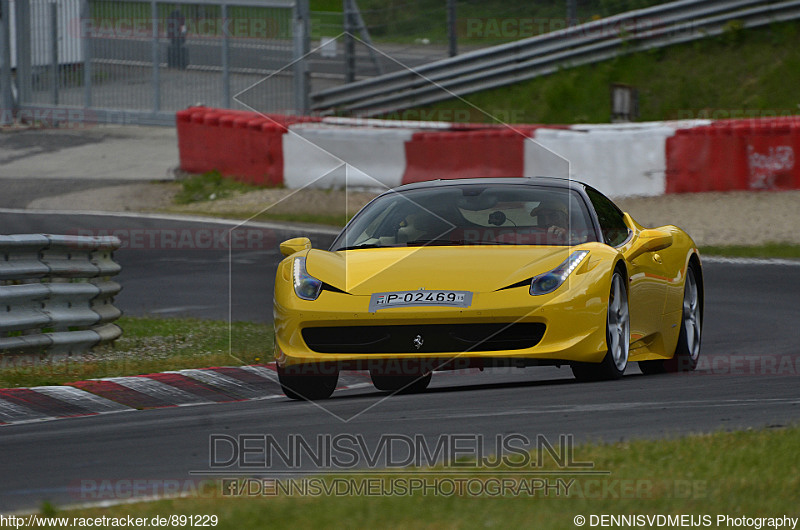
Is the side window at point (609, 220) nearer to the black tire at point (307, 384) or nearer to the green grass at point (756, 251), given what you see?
the black tire at point (307, 384)

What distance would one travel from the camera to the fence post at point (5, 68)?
28938 mm

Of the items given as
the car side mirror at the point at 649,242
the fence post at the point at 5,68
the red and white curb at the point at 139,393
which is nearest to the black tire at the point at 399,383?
the red and white curb at the point at 139,393

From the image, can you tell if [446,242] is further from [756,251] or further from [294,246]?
[756,251]

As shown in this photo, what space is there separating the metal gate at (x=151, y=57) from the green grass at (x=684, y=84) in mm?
3490

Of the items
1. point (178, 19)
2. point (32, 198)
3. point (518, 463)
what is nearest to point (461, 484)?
point (518, 463)

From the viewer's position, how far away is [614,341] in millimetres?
8070

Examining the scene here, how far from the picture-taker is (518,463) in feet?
17.5

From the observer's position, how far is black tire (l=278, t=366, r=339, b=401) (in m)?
8.12

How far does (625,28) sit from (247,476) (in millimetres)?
20065

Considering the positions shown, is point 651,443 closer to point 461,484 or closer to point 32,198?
point 461,484

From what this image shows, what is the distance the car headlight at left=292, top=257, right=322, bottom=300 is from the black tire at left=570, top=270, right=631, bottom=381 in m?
1.43

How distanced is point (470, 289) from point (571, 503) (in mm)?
2988

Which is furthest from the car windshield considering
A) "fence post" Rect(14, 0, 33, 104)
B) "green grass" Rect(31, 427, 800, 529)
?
"fence post" Rect(14, 0, 33, 104)

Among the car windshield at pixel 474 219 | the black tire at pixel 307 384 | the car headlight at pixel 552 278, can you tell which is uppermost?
the car windshield at pixel 474 219
